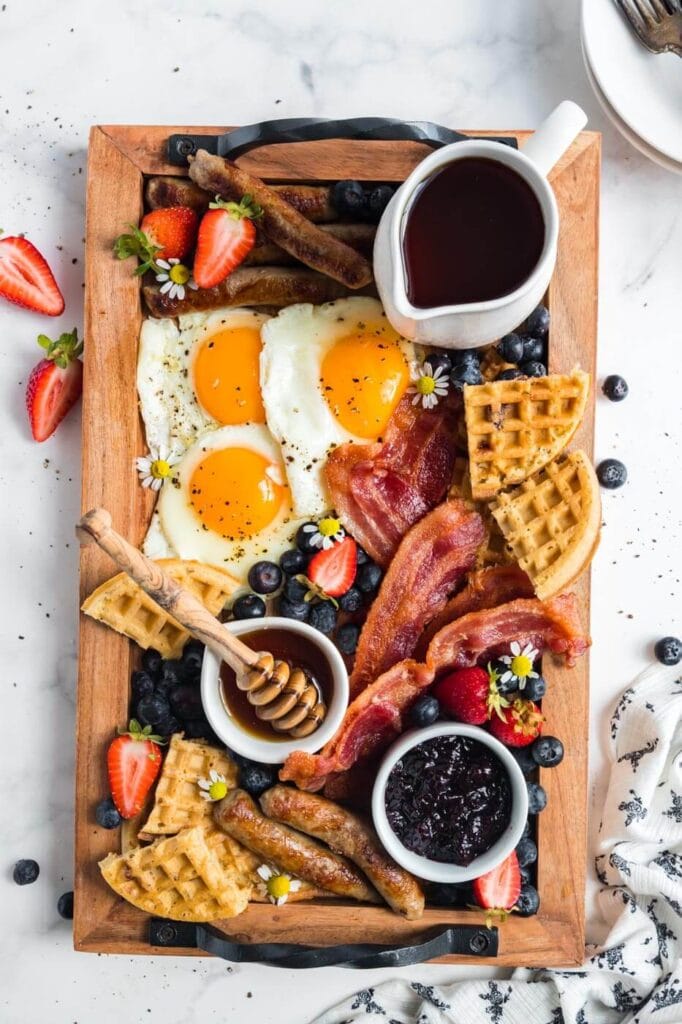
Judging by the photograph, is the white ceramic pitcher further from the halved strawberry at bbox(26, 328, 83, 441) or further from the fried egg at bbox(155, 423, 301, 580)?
the halved strawberry at bbox(26, 328, 83, 441)

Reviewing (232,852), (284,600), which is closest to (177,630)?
(284,600)

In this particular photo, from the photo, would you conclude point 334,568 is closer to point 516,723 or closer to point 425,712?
point 425,712

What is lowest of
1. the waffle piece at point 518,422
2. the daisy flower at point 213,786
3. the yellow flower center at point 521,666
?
the daisy flower at point 213,786

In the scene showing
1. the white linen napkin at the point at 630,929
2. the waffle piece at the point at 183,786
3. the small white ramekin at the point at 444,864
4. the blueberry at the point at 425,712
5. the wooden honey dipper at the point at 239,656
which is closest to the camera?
the wooden honey dipper at the point at 239,656

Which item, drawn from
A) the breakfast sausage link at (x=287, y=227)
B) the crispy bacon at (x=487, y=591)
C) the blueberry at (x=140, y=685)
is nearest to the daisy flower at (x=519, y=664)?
the crispy bacon at (x=487, y=591)

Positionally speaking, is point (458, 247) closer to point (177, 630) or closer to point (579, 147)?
point (579, 147)

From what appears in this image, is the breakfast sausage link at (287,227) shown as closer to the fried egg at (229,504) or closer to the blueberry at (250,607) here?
the fried egg at (229,504)
